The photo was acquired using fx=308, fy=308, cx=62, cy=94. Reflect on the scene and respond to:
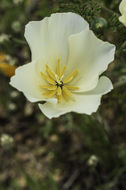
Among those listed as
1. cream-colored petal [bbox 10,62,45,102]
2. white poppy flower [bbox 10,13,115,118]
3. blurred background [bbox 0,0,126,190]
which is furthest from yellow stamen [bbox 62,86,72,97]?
blurred background [bbox 0,0,126,190]

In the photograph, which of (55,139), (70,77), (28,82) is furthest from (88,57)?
(55,139)

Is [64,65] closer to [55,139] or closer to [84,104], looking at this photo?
[84,104]

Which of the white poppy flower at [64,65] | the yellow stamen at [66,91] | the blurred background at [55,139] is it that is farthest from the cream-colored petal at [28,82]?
the blurred background at [55,139]

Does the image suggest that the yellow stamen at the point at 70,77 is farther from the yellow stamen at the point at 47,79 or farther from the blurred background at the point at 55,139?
the blurred background at the point at 55,139

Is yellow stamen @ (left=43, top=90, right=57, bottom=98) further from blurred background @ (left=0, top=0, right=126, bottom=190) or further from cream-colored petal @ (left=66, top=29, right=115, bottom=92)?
blurred background @ (left=0, top=0, right=126, bottom=190)

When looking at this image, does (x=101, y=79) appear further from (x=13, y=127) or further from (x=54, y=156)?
(x=13, y=127)
